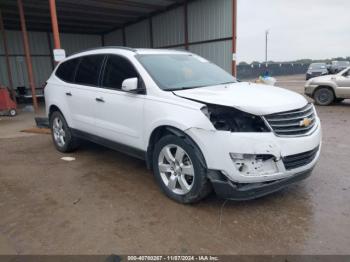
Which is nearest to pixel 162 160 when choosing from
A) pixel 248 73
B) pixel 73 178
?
pixel 73 178

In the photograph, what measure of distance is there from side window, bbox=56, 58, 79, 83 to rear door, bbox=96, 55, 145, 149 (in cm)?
108

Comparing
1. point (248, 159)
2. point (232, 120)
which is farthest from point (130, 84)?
point (248, 159)

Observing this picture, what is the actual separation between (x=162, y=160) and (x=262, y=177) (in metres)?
1.22

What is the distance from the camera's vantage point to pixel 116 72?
4254mm

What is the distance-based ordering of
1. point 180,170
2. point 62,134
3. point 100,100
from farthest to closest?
point 62,134 → point 100,100 → point 180,170

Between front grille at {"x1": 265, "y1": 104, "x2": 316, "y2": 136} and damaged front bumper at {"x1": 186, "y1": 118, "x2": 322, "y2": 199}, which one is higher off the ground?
front grille at {"x1": 265, "y1": 104, "x2": 316, "y2": 136}

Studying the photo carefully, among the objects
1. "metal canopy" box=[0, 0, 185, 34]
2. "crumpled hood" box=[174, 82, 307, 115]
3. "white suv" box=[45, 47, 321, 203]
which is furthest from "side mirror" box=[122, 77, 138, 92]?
"metal canopy" box=[0, 0, 185, 34]

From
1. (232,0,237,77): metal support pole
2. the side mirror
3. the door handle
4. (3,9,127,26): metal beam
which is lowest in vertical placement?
→ the door handle

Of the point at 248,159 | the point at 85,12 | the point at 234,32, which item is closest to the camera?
the point at 248,159

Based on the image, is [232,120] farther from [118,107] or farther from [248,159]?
[118,107]

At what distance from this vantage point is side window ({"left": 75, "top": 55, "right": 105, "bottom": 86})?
4593mm

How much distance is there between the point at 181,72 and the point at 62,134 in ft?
9.62

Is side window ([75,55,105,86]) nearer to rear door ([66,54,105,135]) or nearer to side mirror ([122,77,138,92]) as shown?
rear door ([66,54,105,135])

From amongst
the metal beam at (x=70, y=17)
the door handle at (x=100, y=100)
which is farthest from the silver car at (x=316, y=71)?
the door handle at (x=100, y=100)
